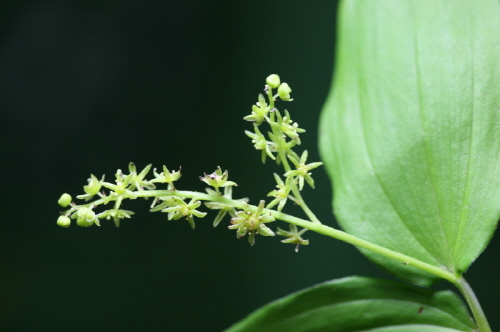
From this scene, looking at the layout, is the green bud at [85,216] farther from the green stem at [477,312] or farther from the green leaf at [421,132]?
the green stem at [477,312]

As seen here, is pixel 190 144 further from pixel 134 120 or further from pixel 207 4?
pixel 207 4

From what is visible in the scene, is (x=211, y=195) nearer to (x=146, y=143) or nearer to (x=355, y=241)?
(x=355, y=241)

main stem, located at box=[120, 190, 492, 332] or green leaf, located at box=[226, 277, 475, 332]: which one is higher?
main stem, located at box=[120, 190, 492, 332]

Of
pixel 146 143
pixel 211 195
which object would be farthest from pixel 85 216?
pixel 146 143

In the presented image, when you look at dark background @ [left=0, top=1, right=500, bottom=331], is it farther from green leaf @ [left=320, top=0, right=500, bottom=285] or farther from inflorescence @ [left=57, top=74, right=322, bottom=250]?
inflorescence @ [left=57, top=74, right=322, bottom=250]

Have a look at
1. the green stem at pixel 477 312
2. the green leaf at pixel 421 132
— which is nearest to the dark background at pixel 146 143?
the green leaf at pixel 421 132

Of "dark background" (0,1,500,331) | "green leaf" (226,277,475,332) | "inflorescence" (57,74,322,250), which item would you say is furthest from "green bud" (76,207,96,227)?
"dark background" (0,1,500,331)

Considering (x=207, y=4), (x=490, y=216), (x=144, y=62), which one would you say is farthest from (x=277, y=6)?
(x=490, y=216)
